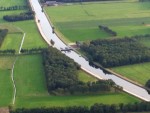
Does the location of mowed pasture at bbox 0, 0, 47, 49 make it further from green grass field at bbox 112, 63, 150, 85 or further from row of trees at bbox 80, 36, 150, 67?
green grass field at bbox 112, 63, 150, 85

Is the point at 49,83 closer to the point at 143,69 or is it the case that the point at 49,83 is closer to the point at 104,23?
the point at 143,69

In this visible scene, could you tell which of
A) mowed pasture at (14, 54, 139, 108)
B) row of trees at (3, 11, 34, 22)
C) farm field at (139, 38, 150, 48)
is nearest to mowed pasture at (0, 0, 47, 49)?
row of trees at (3, 11, 34, 22)

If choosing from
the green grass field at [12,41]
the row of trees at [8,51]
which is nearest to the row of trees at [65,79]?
the row of trees at [8,51]

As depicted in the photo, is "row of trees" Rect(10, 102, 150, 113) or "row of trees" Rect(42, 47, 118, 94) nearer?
"row of trees" Rect(10, 102, 150, 113)

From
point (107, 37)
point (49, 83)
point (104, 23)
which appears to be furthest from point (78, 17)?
point (49, 83)

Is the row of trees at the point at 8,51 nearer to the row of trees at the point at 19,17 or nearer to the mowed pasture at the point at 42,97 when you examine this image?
the mowed pasture at the point at 42,97
